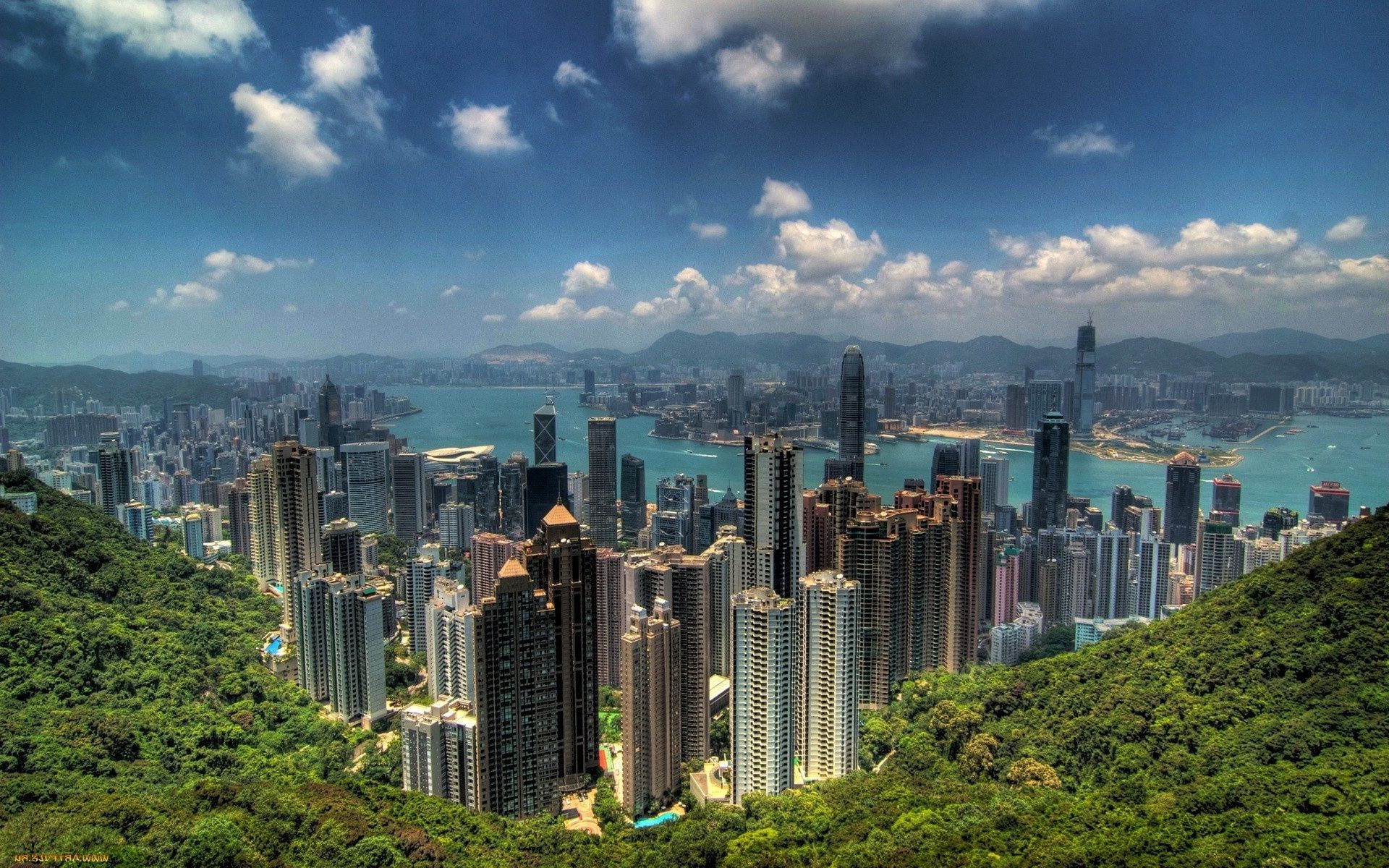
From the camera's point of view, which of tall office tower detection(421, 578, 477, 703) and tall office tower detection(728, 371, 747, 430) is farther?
tall office tower detection(728, 371, 747, 430)

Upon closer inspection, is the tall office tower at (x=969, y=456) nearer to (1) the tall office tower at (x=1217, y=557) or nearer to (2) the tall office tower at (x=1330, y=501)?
(1) the tall office tower at (x=1217, y=557)

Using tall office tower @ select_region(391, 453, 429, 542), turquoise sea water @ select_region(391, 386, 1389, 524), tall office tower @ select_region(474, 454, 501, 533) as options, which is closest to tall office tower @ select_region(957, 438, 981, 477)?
turquoise sea water @ select_region(391, 386, 1389, 524)

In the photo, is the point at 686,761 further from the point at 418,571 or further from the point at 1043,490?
the point at 1043,490

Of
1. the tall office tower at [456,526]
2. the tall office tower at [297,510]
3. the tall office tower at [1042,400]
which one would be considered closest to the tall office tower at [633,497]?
the tall office tower at [456,526]

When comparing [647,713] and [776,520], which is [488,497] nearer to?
[776,520]

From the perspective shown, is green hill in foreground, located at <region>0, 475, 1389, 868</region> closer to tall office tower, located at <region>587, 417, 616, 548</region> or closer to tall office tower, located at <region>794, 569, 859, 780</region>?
tall office tower, located at <region>794, 569, 859, 780</region>

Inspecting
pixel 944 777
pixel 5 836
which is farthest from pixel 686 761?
pixel 5 836
